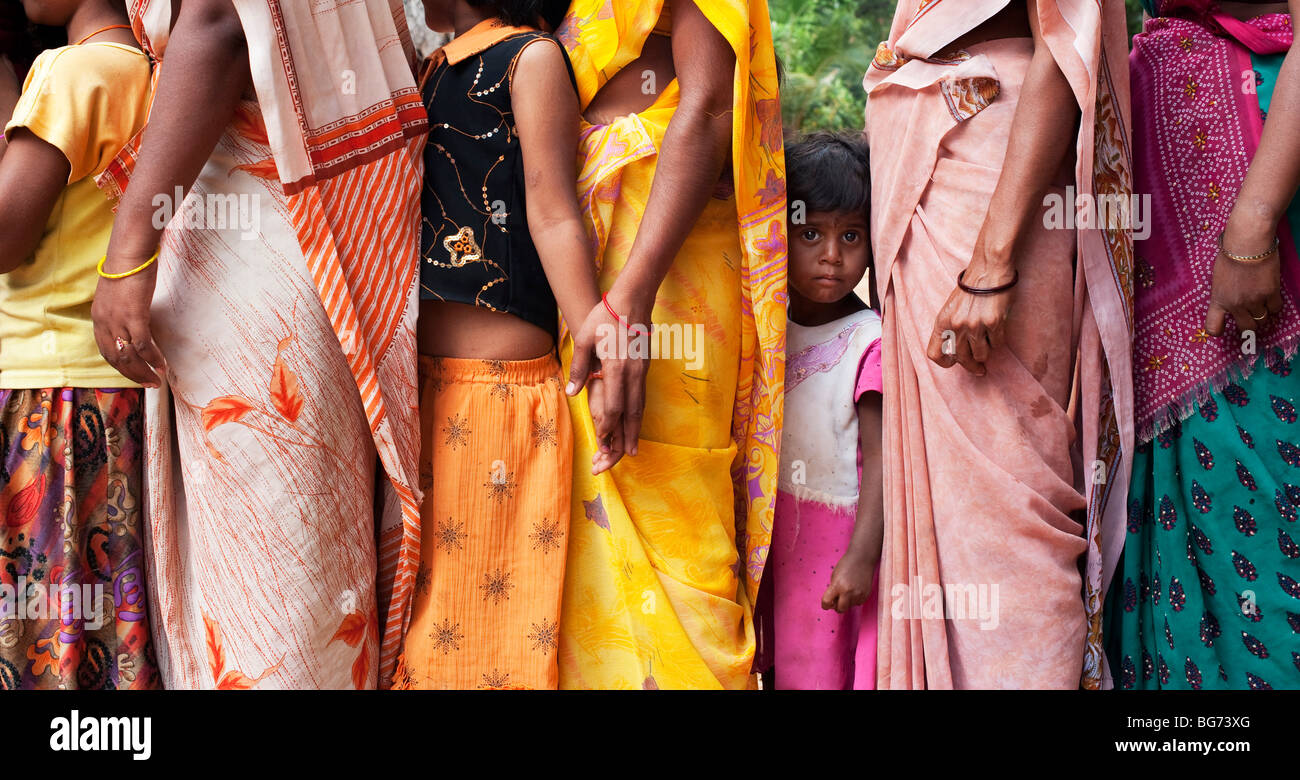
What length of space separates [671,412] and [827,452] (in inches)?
17.4

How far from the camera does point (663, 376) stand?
2160mm

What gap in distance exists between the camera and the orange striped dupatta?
6.43 ft

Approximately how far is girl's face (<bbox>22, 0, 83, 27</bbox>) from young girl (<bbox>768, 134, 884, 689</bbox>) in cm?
168

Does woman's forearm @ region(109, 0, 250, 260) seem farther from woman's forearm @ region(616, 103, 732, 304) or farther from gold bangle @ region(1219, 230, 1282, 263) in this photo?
gold bangle @ region(1219, 230, 1282, 263)

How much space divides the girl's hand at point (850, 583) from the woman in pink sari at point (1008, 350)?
71 mm

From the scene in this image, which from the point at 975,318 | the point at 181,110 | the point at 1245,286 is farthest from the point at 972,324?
the point at 181,110

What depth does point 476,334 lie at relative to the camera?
7.06 feet

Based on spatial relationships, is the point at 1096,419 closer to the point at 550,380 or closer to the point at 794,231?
the point at 794,231

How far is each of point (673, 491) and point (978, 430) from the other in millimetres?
648

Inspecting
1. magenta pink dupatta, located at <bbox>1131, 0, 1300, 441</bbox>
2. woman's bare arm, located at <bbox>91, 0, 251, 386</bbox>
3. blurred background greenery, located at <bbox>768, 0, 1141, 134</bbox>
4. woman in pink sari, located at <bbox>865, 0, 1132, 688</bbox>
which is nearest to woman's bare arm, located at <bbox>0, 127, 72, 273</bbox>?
woman's bare arm, located at <bbox>91, 0, 251, 386</bbox>

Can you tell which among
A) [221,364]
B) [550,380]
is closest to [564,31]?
[550,380]

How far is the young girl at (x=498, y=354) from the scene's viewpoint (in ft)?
6.82

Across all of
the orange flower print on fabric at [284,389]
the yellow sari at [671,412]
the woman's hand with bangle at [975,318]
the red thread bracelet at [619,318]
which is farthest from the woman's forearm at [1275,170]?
the orange flower print on fabric at [284,389]

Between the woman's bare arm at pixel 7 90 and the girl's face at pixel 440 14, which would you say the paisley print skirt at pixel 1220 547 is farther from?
the woman's bare arm at pixel 7 90
